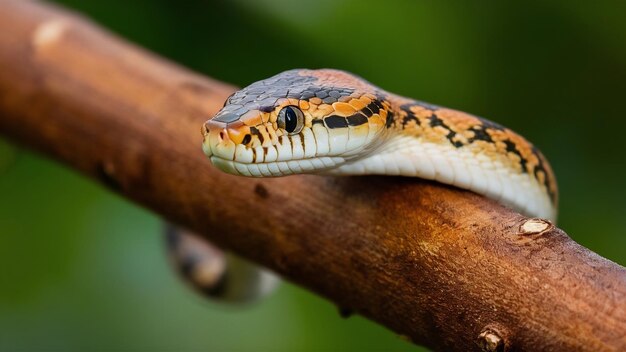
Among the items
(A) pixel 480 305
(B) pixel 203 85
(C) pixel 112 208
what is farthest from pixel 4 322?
(A) pixel 480 305

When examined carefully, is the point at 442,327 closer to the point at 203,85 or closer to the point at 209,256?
the point at 203,85

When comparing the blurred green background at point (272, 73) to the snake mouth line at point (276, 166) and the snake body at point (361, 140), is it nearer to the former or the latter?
the snake body at point (361, 140)

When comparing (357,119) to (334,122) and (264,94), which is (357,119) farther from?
(264,94)

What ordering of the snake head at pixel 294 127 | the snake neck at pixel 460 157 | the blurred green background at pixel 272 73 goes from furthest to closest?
the blurred green background at pixel 272 73 < the snake neck at pixel 460 157 < the snake head at pixel 294 127

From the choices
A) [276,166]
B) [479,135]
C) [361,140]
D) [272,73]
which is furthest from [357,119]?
[272,73]

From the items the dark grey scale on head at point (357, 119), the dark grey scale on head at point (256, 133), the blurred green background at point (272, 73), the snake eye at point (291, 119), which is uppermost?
the dark grey scale on head at point (357, 119)

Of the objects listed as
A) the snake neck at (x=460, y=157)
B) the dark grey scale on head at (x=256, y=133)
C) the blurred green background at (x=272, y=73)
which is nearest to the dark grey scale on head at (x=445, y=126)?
the snake neck at (x=460, y=157)

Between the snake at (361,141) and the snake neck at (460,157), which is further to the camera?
the snake neck at (460,157)

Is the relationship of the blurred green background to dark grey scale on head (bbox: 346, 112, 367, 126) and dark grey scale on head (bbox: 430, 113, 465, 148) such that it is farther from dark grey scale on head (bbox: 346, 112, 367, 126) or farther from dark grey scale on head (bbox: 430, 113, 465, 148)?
dark grey scale on head (bbox: 346, 112, 367, 126)
